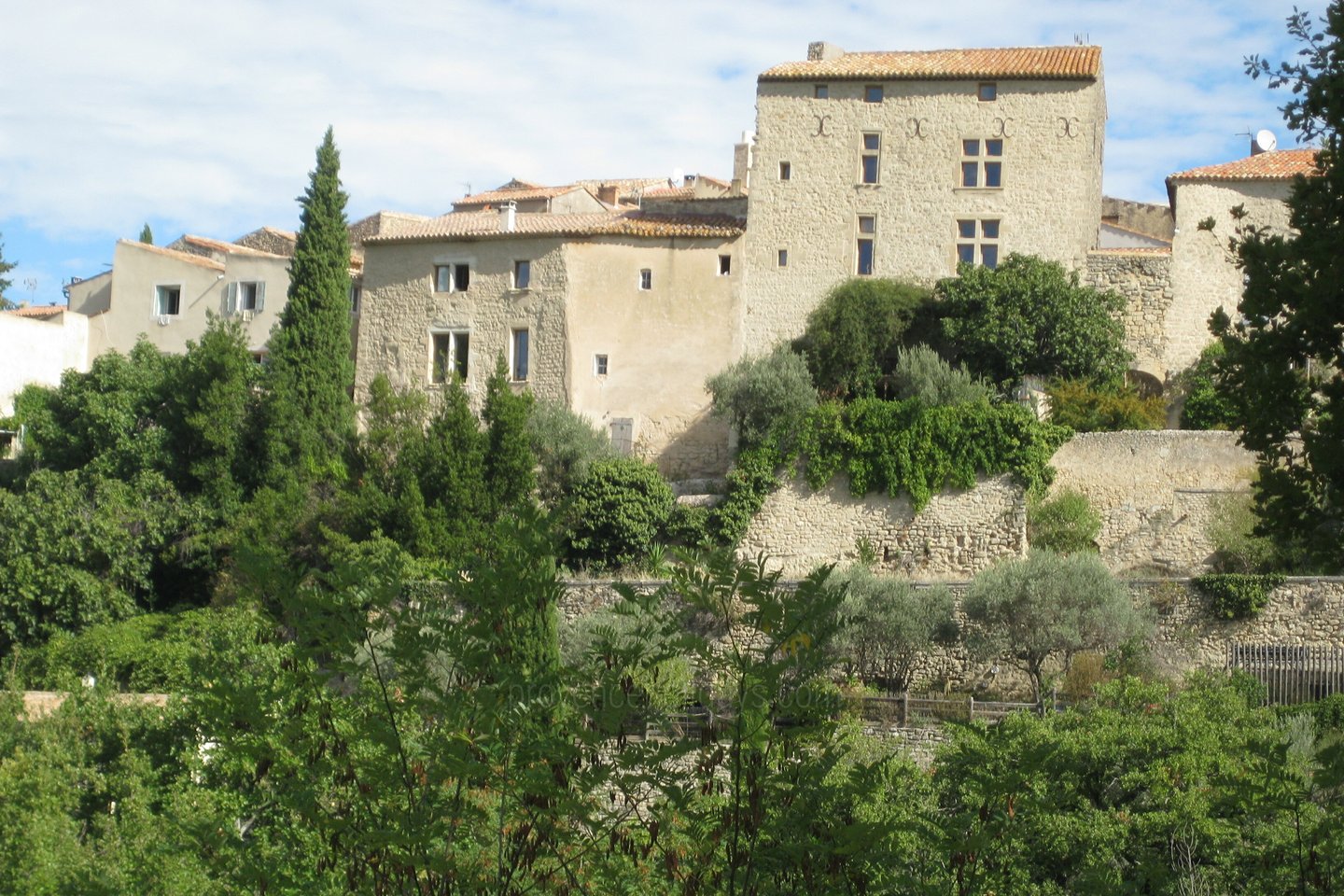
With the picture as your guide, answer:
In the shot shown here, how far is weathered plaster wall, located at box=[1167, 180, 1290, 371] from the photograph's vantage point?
36.9m

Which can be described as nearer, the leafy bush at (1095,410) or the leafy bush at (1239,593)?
the leafy bush at (1239,593)

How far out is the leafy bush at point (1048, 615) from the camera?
2881 centimetres

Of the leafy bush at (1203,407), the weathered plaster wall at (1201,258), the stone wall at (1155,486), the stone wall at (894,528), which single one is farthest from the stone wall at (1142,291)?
the stone wall at (894,528)

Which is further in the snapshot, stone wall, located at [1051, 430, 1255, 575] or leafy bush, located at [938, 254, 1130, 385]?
leafy bush, located at [938, 254, 1130, 385]

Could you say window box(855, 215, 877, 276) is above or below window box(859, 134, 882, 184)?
below

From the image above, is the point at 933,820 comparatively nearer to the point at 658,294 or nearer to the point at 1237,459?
the point at 1237,459

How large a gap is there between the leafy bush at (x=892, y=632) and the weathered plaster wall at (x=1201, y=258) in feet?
32.7

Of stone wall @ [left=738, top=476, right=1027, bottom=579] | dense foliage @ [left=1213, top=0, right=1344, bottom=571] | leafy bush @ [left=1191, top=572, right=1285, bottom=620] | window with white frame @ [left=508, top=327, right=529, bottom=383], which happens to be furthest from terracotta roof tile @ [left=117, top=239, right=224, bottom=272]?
dense foliage @ [left=1213, top=0, right=1344, bottom=571]

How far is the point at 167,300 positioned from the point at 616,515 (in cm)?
1653

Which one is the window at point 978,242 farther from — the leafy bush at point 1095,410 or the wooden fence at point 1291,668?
the wooden fence at point 1291,668

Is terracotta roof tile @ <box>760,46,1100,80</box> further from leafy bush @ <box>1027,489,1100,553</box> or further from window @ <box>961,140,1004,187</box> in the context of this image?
→ leafy bush @ <box>1027,489,1100,553</box>

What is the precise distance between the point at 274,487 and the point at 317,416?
1919mm

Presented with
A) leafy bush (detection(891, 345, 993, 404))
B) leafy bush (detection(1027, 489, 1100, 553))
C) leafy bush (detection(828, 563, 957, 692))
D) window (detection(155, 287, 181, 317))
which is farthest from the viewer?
window (detection(155, 287, 181, 317))

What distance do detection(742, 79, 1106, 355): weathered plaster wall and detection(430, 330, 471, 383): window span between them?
6.35 metres
